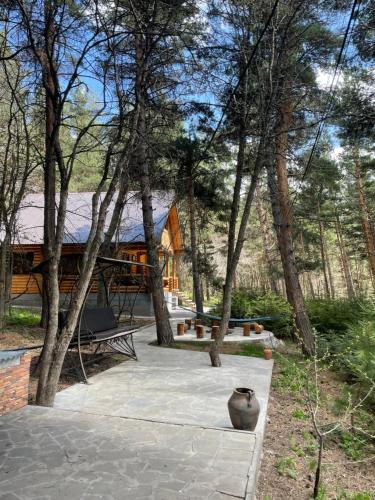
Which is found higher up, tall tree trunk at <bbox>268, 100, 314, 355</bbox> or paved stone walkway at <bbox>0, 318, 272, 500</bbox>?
tall tree trunk at <bbox>268, 100, 314, 355</bbox>

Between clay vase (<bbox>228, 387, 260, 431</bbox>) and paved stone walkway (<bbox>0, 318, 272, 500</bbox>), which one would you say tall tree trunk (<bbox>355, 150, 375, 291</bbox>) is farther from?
clay vase (<bbox>228, 387, 260, 431</bbox>)

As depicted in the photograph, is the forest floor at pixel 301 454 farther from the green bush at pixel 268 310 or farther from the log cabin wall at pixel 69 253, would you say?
the log cabin wall at pixel 69 253

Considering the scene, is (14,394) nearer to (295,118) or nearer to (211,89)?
(211,89)

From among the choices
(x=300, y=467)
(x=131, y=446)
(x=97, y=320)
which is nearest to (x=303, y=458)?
(x=300, y=467)

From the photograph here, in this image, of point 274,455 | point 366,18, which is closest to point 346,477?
point 274,455

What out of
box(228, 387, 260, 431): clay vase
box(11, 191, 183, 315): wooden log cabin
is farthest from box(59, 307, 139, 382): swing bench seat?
box(11, 191, 183, 315): wooden log cabin

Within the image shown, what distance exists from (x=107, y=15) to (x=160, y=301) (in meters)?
5.24

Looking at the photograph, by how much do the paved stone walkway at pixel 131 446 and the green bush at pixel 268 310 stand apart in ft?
18.0

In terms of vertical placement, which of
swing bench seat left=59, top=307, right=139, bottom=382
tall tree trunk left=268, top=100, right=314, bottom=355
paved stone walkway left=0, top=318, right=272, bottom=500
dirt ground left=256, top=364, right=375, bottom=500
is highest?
tall tree trunk left=268, top=100, right=314, bottom=355

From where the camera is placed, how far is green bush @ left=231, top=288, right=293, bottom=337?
10.2m

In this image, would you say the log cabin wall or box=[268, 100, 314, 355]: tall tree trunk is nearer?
box=[268, 100, 314, 355]: tall tree trunk

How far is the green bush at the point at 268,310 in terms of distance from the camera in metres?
10.2

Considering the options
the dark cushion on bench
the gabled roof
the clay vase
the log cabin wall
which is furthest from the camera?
the log cabin wall

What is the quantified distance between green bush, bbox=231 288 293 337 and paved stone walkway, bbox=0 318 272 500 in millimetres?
5482
